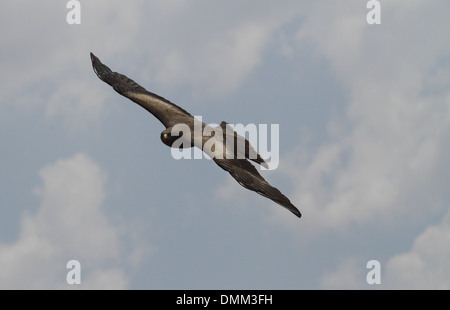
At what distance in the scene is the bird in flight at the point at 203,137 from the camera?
24.6m

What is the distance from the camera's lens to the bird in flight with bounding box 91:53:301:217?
80.6 ft

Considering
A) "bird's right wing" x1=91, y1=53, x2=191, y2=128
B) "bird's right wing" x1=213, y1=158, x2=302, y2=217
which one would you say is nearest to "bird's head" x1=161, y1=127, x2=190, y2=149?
"bird's right wing" x1=91, y1=53, x2=191, y2=128

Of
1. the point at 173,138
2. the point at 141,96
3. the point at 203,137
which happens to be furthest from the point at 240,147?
the point at 141,96

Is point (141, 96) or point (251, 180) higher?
point (141, 96)

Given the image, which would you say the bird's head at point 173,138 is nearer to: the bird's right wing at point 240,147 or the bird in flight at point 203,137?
the bird in flight at point 203,137

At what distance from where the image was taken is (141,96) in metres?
31.1

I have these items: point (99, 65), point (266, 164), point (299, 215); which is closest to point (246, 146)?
point (266, 164)

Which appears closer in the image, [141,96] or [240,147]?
[240,147]

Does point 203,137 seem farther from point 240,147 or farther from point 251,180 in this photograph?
point 251,180

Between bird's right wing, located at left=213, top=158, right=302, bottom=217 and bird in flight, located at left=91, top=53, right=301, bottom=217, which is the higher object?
bird in flight, located at left=91, top=53, right=301, bottom=217

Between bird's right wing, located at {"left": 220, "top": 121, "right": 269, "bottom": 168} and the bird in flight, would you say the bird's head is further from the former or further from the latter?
bird's right wing, located at {"left": 220, "top": 121, "right": 269, "bottom": 168}

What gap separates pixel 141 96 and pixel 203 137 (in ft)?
15.1

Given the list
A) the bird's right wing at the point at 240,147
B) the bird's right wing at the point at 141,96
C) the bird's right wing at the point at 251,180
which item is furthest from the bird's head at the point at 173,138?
the bird's right wing at the point at 251,180

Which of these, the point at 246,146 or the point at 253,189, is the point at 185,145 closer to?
the point at 246,146
